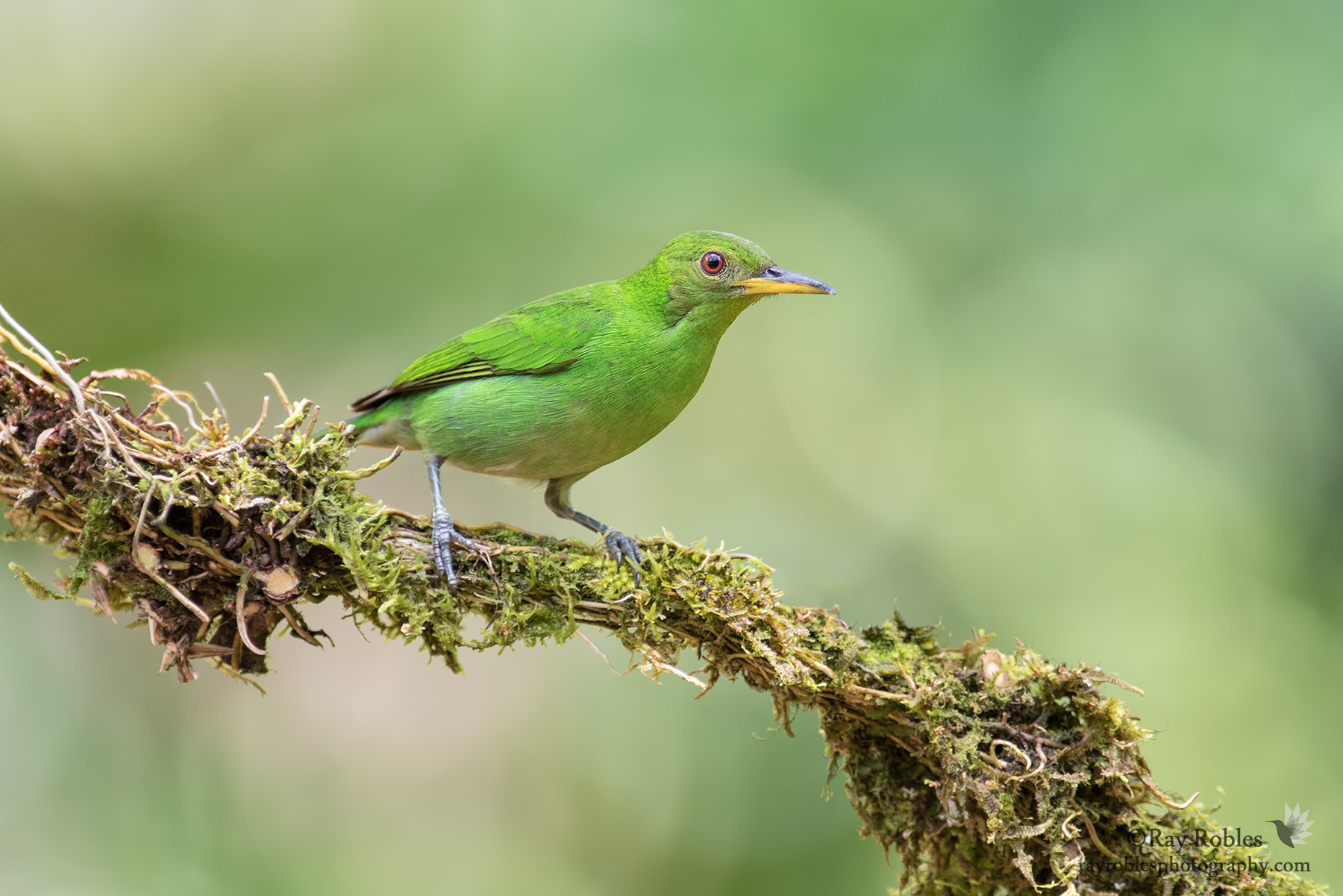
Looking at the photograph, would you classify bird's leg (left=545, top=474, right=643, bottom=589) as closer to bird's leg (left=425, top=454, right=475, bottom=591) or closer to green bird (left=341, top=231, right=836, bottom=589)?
green bird (left=341, top=231, right=836, bottom=589)

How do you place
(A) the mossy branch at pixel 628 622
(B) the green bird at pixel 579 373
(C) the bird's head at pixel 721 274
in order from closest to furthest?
(A) the mossy branch at pixel 628 622, (B) the green bird at pixel 579 373, (C) the bird's head at pixel 721 274

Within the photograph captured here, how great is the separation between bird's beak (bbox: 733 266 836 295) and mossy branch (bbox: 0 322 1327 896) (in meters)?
1.64

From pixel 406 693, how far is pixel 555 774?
1283mm

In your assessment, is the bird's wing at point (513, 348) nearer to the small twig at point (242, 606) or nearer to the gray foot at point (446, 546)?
the gray foot at point (446, 546)

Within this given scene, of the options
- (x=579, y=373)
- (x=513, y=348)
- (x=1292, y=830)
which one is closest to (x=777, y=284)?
(x=579, y=373)

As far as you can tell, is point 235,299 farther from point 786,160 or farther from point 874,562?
point 874,562

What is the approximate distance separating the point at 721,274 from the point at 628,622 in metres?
1.95

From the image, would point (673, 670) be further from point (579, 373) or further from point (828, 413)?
point (828, 413)

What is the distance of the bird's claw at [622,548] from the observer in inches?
144

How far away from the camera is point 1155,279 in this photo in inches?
289

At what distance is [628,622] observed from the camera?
3320 mm

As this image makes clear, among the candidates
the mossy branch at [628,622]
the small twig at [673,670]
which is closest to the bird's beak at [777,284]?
the mossy branch at [628,622]

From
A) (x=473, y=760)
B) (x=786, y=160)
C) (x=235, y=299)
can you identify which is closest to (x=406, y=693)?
(x=473, y=760)

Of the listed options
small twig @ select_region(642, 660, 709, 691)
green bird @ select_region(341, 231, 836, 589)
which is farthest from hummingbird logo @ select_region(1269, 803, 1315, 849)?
green bird @ select_region(341, 231, 836, 589)
